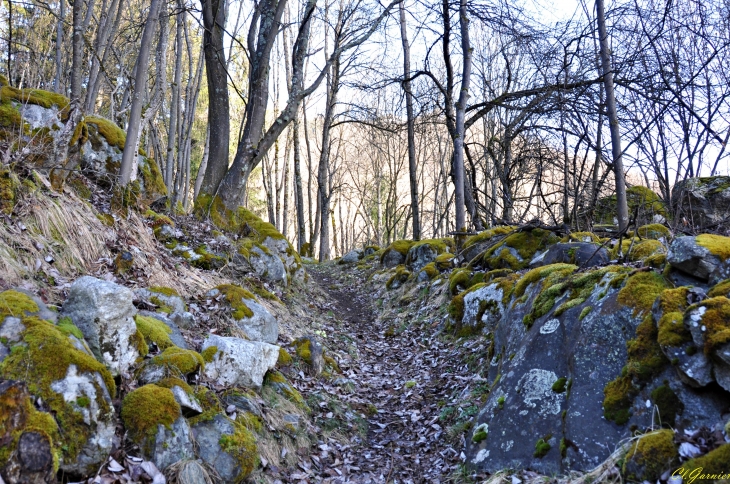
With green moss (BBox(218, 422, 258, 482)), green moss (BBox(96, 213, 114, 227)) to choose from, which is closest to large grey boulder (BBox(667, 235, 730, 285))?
green moss (BBox(218, 422, 258, 482))

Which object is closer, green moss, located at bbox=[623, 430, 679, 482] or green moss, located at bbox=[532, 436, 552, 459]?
green moss, located at bbox=[623, 430, 679, 482]

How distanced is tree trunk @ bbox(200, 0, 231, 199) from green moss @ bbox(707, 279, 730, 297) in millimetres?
8623

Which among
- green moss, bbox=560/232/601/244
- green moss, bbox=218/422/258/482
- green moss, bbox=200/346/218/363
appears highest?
green moss, bbox=560/232/601/244

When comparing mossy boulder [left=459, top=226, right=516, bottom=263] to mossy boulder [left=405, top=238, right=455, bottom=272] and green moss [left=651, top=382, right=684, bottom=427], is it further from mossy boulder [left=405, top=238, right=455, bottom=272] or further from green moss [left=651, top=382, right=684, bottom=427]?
green moss [left=651, top=382, right=684, bottom=427]

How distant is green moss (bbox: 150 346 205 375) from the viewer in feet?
12.5

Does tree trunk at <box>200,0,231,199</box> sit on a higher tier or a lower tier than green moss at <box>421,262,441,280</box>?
higher

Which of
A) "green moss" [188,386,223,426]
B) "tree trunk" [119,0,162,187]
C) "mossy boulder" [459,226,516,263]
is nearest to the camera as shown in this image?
"green moss" [188,386,223,426]

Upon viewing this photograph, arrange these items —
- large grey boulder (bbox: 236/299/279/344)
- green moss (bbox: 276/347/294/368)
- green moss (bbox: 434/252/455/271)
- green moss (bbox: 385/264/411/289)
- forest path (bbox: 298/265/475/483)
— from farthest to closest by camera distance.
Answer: green moss (bbox: 385/264/411/289) < green moss (bbox: 434/252/455/271) < large grey boulder (bbox: 236/299/279/344) < green moss (bbox: 276/347/294/368) < forest path (bbox: 298/265/475/483)

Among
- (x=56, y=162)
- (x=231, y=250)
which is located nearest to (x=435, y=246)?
(x=231, y=250)

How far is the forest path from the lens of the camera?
171 inches

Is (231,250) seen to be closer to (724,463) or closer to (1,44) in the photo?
(724,463)

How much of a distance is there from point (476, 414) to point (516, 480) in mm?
1175

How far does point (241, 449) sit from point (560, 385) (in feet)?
8.73

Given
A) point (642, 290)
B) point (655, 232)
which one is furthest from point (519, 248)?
point (642, 290)
